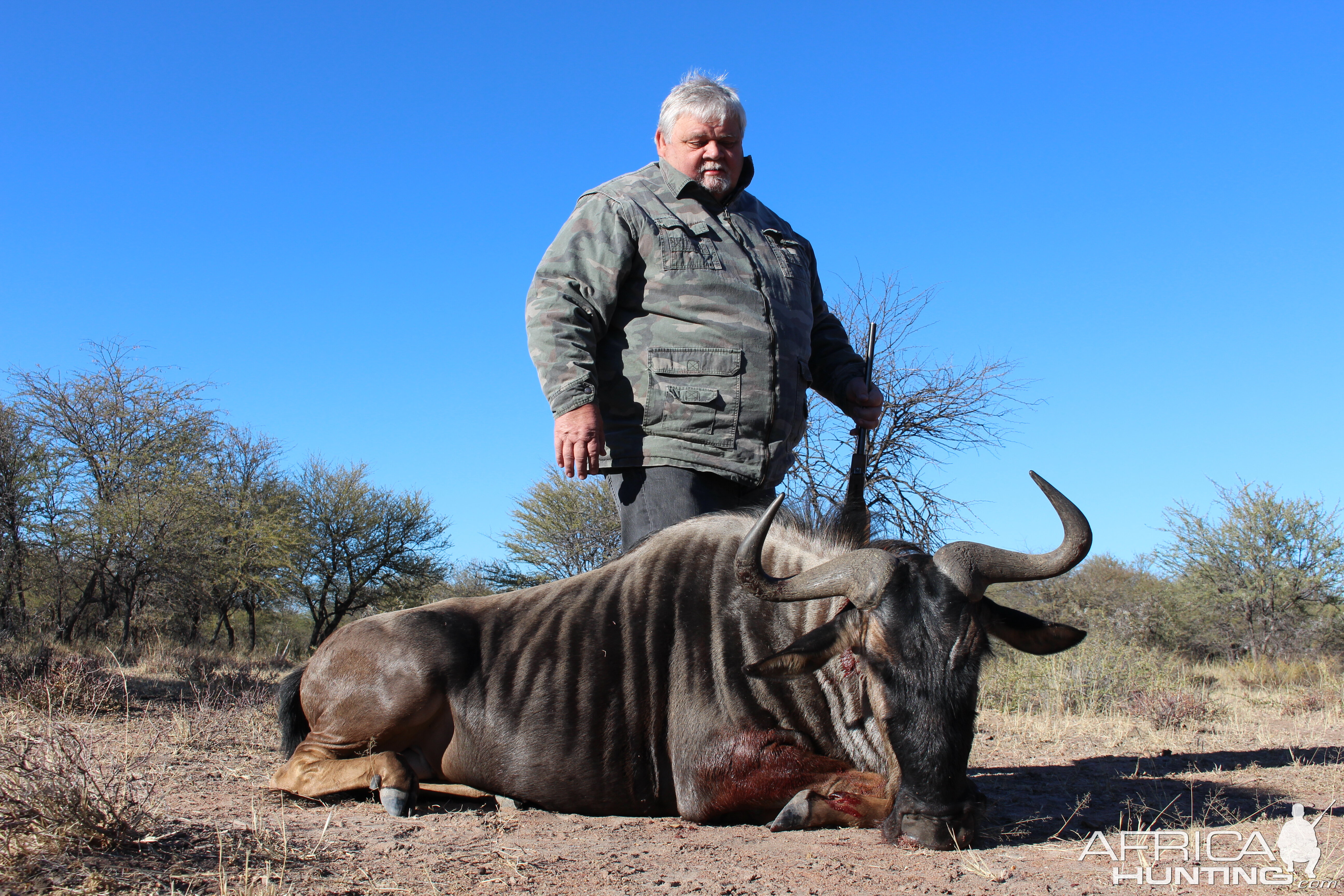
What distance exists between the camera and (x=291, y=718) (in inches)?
159

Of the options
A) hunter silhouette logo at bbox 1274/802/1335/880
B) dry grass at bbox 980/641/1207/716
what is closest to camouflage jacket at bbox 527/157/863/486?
hunter silhouette logo at bbox 1274/802/1335/880

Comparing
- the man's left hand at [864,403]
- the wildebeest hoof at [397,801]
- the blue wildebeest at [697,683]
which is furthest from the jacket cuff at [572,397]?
the wildebeest hoof at [397,801]

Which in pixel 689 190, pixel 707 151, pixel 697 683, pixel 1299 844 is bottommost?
pixel 1299 844

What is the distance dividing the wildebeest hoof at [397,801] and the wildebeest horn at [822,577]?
4.71ft

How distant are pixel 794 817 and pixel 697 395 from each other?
5.40ft

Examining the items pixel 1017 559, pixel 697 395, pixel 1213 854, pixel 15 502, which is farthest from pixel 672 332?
pixel 15 502

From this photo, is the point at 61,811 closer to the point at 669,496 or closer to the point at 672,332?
the point at 669,496

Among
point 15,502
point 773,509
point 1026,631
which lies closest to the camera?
point 773,509

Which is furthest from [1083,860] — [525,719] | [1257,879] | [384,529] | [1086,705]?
[384,529]

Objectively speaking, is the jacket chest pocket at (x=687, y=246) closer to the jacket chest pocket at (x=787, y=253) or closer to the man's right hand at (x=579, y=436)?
the jacket chest pocket at (x=787, y=253)

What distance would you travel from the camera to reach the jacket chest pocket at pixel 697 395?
12.9 feet

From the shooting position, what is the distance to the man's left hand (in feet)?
14.8

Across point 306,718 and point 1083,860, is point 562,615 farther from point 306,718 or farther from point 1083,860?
point 1083,860

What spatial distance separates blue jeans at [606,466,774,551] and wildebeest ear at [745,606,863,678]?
0.85 meters
